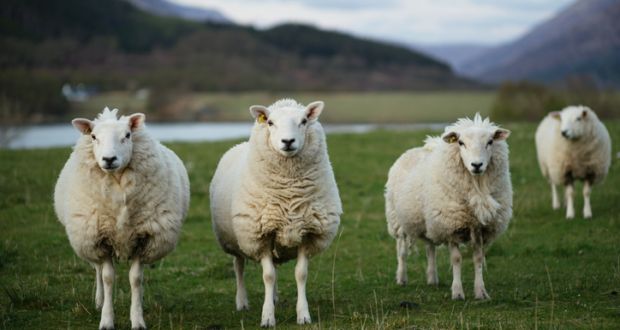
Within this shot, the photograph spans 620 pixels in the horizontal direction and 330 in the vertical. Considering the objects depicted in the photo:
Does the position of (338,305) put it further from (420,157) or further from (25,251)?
(25,251)

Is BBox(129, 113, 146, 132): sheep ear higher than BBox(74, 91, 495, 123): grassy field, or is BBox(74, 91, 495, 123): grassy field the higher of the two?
BBox(74, 91, 495, 123): grassy field

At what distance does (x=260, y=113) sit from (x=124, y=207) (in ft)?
5.79

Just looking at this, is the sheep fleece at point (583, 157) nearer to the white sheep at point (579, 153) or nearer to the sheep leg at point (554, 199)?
the white sheep at point (579, 153)

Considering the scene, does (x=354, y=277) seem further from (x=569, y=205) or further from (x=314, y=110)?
(x=569, y=205)

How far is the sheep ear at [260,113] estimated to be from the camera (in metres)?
8.02

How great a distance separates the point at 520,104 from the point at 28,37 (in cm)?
14569

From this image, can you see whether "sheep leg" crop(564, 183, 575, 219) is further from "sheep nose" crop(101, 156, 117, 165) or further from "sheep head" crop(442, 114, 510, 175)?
"sheep nose" crop(101, 156, 117, 165)

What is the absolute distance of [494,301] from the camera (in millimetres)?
8438

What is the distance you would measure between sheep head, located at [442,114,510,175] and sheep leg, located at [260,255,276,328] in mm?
2742

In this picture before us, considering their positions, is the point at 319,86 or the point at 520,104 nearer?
the point at 520,104

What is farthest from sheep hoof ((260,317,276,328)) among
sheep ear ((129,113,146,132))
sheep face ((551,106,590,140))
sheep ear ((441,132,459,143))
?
sheep face ((551,106,590,140))

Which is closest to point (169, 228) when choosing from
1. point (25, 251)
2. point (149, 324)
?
point (149, 324)

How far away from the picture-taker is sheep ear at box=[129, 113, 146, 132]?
7879 mm

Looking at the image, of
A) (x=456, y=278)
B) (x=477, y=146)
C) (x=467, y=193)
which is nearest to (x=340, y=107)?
(x=467, y=193)
